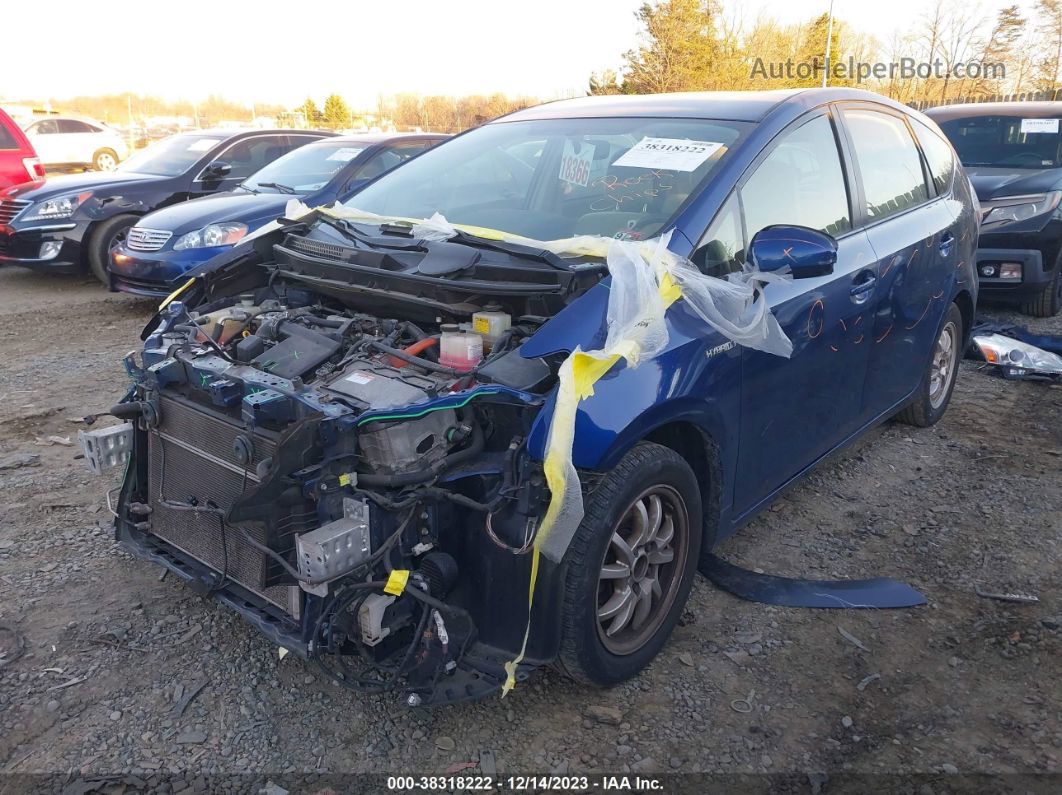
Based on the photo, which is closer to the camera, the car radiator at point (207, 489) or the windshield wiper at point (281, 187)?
the car radiator at point (207, 489)

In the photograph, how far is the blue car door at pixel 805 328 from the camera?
305 centimetres

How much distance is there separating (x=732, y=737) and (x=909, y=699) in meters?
0.66

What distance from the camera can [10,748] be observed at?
244 centimetres

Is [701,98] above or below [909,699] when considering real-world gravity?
above

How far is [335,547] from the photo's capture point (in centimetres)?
224

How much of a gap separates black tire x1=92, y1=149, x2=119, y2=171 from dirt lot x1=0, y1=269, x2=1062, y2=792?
620 inches

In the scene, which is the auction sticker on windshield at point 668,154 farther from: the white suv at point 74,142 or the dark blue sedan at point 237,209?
the white suv at point 74,142

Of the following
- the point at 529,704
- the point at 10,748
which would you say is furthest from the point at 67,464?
the point at 529,704

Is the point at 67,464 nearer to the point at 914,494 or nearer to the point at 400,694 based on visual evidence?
the point at 400,694

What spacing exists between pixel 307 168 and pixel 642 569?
21.6ft

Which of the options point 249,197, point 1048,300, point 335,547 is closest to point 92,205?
point 249,197

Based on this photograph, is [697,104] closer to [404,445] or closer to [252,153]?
[404,445]

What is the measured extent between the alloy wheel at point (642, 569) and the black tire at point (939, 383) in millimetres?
2554

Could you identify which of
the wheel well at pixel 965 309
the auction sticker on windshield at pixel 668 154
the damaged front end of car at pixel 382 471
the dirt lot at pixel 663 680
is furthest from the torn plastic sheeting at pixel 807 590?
the wheel well at pixel 965 309
